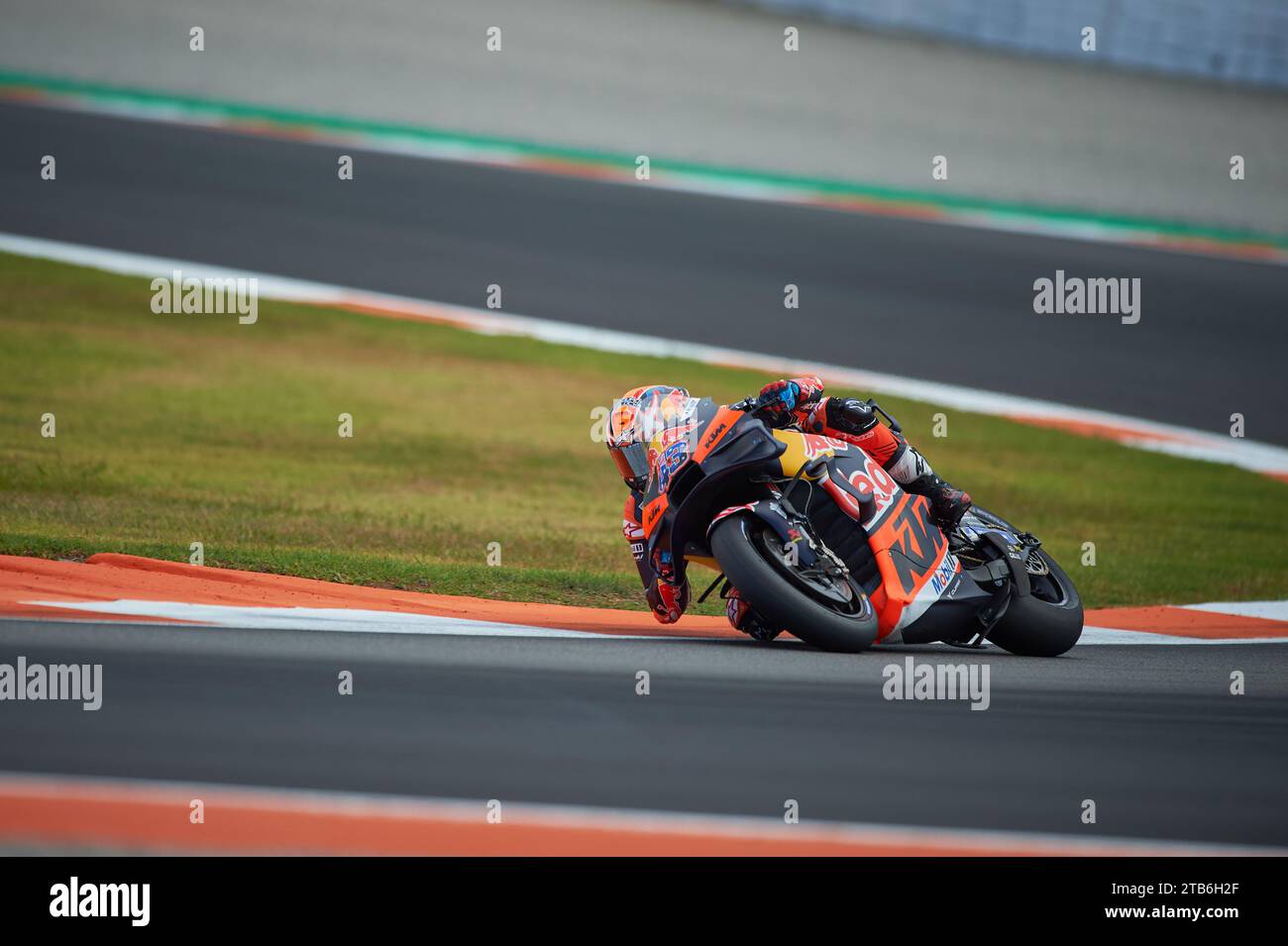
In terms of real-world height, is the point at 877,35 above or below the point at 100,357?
above

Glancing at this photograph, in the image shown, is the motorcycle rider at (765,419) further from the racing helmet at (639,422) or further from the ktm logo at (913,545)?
the ktm logo at (913,545)

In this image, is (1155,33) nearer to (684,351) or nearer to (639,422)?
(684,351)

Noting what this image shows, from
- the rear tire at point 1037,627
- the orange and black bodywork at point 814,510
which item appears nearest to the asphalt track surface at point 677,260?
the rear tire at point 1037,627

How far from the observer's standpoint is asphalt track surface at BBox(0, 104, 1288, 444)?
15.2m

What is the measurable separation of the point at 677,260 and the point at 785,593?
1060cm

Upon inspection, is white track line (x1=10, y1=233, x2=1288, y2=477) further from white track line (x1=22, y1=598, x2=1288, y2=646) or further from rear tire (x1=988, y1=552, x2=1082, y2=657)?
white track line (x1=22, y1=598, x2=1288, y2=646)

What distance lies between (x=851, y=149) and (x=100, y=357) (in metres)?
9.02

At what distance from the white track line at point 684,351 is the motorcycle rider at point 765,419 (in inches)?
266

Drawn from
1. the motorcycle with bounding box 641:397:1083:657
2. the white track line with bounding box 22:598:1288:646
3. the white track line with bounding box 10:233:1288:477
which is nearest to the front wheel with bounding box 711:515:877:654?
the motorcycle with bounding box 641:397:1083:657

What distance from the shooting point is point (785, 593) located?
645 cm

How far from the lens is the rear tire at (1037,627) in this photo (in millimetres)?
7285
